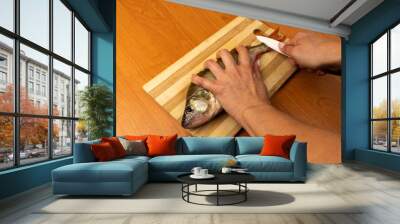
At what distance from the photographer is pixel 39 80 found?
5645mm

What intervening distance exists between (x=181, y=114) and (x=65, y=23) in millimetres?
2956

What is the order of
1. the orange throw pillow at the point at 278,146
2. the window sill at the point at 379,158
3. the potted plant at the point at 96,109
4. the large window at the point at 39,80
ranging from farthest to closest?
1. the potted plant at the point at 96,109
2. the window sill at the point at 379,158
3. the orange throw pillow at the point at 278,146
4. the large window at the point at 39,80

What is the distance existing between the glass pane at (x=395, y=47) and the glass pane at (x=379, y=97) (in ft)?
1.59

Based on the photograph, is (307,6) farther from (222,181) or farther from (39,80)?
(39,80)

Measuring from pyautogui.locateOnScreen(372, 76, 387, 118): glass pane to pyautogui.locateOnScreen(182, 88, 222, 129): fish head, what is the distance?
357 centimetres

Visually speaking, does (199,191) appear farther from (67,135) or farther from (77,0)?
(77,0)

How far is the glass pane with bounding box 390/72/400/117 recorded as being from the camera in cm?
759

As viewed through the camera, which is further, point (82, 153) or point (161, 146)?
point (161, 146)

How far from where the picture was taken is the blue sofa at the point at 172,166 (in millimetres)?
4621

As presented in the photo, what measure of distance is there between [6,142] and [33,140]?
2.53ft

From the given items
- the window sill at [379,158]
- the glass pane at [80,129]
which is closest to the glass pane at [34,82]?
the glass pane at [80,129]

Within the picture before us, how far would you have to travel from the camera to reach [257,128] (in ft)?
26.1

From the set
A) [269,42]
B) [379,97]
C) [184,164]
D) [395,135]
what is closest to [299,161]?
[184,164]

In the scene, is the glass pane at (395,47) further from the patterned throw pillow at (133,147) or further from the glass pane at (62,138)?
the glass pane at (62,138)
